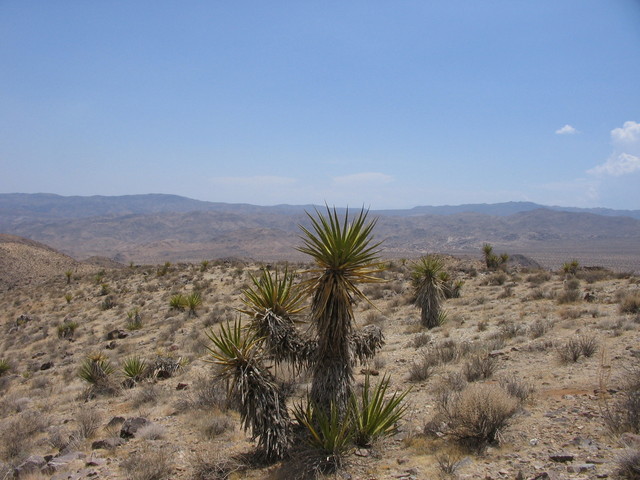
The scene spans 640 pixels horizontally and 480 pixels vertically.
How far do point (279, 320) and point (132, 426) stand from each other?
4.24 metres

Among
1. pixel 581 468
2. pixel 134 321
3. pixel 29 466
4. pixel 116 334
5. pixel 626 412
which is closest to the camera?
pixel 581 468

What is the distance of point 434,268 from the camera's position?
45.8 ft

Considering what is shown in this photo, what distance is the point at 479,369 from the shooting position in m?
8.33

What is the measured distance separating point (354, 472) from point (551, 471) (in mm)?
2453

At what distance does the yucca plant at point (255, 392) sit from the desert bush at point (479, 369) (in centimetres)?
425

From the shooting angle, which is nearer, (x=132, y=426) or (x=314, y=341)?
(x=314, y=341)

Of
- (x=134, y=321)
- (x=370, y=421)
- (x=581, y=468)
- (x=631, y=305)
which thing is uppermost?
(x=631, y=305)

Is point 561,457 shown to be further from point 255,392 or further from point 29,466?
point 29,466

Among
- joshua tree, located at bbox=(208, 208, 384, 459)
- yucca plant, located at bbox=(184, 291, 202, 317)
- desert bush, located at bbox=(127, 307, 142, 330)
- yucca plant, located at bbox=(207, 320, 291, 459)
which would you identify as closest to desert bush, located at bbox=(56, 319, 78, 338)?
desert bush, located at bbox=(127, 307, 142, 330)

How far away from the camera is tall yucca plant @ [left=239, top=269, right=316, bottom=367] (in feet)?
20.1

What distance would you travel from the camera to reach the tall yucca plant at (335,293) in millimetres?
5855

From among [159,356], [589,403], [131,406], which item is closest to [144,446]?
[131,406]

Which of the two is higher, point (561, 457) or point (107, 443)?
point (561, 457)

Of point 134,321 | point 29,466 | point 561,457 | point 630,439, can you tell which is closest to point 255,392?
point 561,457
